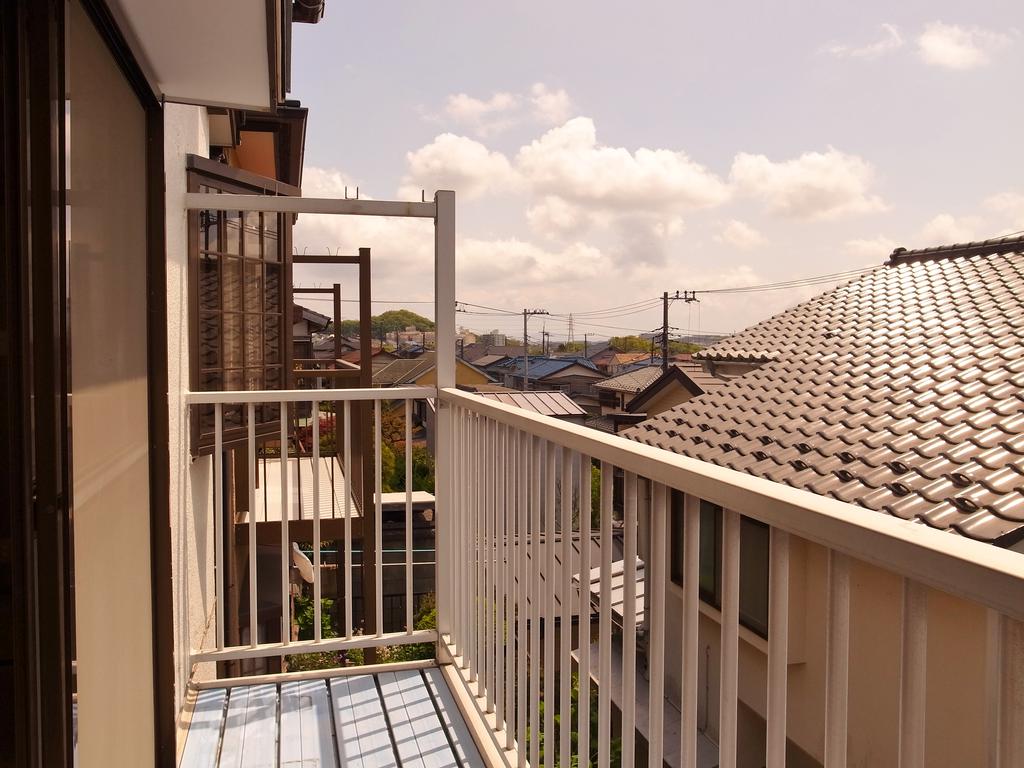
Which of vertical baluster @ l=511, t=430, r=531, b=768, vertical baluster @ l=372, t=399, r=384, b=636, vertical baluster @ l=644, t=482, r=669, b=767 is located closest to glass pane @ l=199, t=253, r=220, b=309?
vertical baluster @ l=372, t=399, r=384, b=636

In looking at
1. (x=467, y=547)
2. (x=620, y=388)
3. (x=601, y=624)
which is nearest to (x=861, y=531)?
(x=601, y=624)

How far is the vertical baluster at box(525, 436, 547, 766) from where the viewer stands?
5.14 feet

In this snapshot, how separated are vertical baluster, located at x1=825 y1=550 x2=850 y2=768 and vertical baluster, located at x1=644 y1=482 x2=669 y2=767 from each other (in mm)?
335

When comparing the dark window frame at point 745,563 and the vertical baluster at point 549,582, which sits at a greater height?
the vertical baluster at point 549,582

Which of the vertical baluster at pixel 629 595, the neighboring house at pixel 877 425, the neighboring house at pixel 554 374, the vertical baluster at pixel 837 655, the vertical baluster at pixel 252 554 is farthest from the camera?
the neighboring house at pixel 554 374

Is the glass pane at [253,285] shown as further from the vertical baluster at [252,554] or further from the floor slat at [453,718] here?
the floor slat at [453,718]

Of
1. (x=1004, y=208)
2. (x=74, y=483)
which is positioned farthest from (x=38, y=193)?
(x=1004, y=208)

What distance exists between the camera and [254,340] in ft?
13.6

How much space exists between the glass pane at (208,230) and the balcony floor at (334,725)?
2.03 metres

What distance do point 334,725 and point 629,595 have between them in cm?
147

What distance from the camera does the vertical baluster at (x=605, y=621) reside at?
120 cm

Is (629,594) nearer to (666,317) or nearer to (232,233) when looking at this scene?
(232,233)

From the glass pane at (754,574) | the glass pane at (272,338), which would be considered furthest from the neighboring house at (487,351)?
the glass pane at (272,338)

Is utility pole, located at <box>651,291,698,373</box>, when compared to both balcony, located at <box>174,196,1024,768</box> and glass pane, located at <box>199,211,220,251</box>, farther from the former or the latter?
balcony, located at <box>174,196,1024,768</box>
